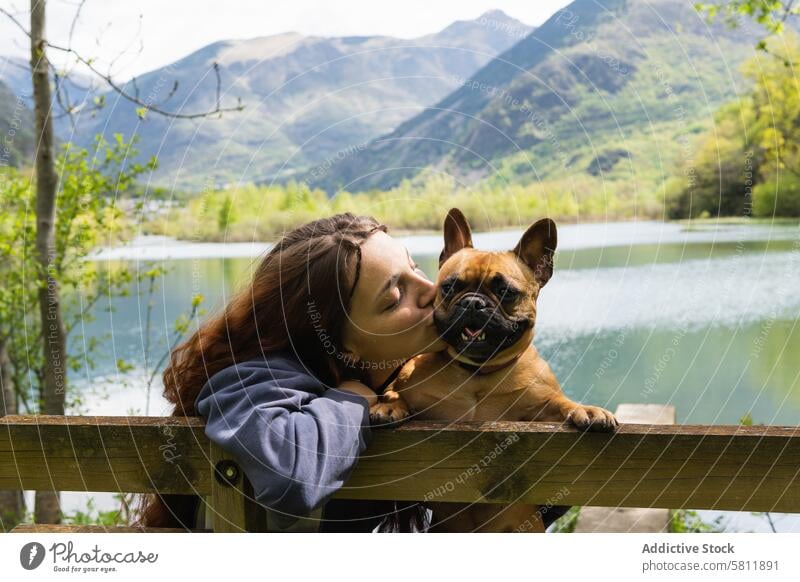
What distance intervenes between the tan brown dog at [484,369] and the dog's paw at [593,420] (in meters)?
0.33

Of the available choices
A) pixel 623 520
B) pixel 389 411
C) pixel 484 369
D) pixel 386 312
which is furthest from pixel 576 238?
pixel 389 411

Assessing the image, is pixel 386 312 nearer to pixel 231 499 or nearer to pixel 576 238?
pixel 231 499

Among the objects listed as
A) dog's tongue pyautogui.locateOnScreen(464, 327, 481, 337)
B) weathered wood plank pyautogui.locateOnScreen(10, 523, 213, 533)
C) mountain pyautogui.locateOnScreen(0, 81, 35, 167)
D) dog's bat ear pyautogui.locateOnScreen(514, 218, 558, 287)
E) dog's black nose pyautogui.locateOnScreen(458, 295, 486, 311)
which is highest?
mountain pyautogui.locateOnScreen(0, 81, 35, 167)

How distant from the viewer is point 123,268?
7887mm

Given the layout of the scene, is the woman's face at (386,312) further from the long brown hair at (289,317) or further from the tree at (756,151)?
the tree at (756,151)

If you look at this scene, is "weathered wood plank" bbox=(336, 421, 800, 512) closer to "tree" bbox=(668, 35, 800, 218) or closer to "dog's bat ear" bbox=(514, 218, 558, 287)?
"dog's bat ear" bbox=(514, 218, 558, 287)

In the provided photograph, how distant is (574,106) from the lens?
6.71 metres

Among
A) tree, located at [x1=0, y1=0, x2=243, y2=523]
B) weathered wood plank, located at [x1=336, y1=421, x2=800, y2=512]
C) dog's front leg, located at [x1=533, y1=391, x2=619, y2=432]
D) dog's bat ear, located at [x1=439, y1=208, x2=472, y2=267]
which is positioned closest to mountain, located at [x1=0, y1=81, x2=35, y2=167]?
tree, located at [x1=0, y1=0, x2=243, y2=523]

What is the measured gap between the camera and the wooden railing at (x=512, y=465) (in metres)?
2.26

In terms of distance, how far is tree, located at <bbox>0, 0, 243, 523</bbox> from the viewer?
591 cm

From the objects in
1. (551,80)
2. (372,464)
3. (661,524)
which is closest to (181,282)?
(551,80)

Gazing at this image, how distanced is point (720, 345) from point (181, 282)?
5.94 metres

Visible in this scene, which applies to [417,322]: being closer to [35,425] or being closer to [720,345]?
[35,425]

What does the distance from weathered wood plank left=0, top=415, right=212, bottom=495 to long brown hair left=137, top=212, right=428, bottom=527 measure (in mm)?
226
